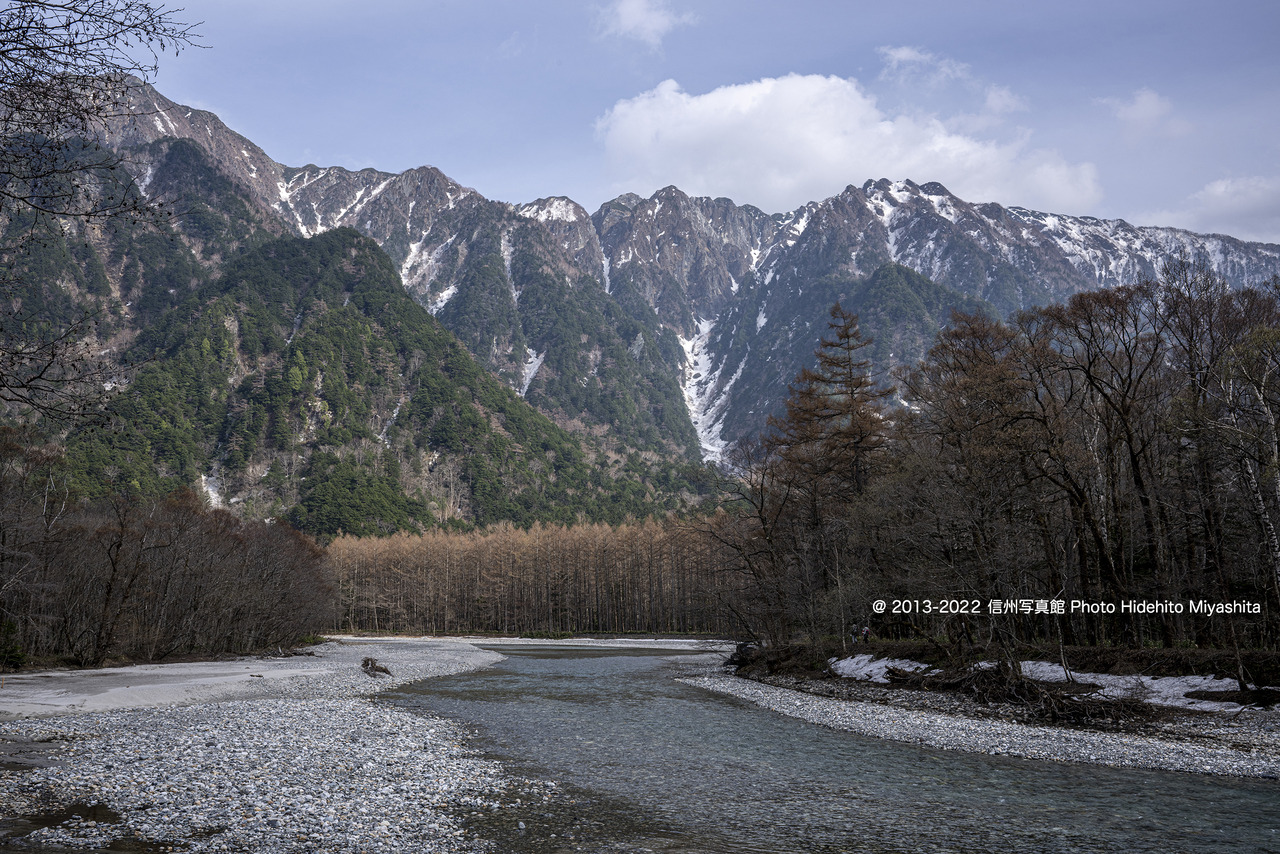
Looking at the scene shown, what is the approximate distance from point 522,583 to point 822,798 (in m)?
113

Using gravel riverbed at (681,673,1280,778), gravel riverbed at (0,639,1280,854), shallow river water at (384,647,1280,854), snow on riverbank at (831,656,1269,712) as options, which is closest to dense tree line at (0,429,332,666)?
gravel riverbed at (0,639,1280,854)

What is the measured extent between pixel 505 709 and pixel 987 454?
75.5ft

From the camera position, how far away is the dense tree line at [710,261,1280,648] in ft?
89.8

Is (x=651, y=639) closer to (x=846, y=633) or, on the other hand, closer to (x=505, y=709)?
(x=846, y=633)

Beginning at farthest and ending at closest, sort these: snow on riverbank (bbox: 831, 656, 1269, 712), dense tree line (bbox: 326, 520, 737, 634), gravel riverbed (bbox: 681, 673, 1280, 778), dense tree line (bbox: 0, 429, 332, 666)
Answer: dense tree line (bbox: 326, 520, 737, 634) < dense tree line (bbox: 0, 429, 332, 666) < snow on riverbank (bbox: 831, 656, 1269, 712) < gravel riverbed (bbox: 681, 673, 1280, 778)

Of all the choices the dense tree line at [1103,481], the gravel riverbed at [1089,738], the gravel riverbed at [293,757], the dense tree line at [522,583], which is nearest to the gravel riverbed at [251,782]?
the gravel riverbed at [293,757]

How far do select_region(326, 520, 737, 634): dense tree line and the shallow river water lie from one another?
92.3 meters

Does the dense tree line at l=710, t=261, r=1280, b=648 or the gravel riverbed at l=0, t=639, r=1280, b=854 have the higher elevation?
the dense tree line at l=710, t=261, r=1280, b=648

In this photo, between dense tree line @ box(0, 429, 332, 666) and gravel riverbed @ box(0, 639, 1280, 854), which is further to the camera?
dense tree line @ box(0, 429, 332, 666)

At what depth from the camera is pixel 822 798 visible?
15711mm

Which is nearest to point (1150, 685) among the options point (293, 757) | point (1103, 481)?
point (1103, 481)

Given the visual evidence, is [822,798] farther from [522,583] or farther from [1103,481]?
[522,583]

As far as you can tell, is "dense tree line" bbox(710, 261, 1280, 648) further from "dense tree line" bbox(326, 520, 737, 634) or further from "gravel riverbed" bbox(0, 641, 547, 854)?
"dense tree line" bbox(326, 520, 737, 634)

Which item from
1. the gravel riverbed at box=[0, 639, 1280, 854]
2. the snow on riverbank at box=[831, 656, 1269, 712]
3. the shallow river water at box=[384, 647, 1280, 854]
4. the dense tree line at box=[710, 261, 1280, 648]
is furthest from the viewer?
the dense tree line at box=[710, 261, 1280, 648]
